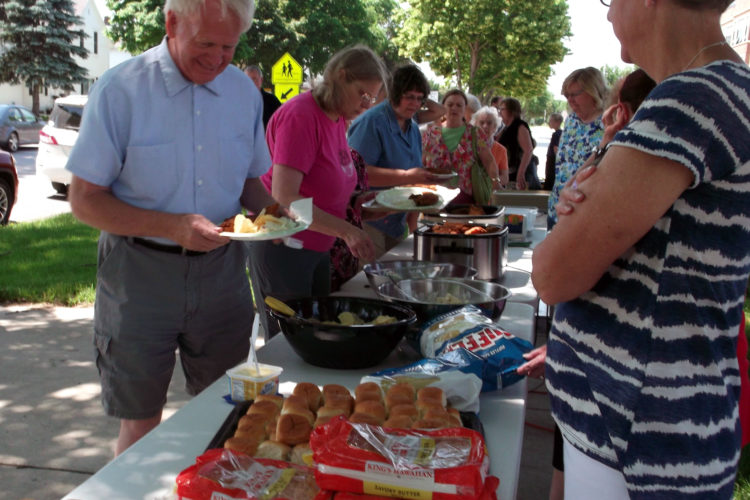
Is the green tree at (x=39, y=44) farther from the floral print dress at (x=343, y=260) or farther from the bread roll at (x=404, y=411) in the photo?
the bread roll at (x=404, y=411)

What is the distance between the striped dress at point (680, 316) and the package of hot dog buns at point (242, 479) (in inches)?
19.3

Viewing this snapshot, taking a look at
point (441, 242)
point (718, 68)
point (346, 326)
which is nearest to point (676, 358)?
point (718, 68)

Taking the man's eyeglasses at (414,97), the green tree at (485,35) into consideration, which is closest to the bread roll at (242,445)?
the man's eyeglasses at (414,97)

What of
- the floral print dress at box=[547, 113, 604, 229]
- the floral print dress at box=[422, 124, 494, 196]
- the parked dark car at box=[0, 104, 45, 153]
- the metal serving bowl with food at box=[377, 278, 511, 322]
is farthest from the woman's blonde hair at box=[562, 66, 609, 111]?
the parked dark car at box=[0, 104, 45, 153]

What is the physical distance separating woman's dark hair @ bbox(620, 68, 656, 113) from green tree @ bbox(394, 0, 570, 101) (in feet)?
67.9

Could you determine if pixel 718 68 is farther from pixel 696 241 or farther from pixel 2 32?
pixel 2 32

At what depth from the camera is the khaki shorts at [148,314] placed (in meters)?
1.91

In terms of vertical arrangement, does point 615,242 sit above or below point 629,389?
above

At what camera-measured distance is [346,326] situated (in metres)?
1.75

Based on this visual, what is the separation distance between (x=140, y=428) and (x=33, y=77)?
36.8 m

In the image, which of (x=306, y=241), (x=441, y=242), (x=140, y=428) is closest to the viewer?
(x=140, y=428)

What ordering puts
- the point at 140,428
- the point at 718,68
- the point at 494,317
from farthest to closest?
1. the point at 494,317
2. the point at 140,428
3. the point at 718,68

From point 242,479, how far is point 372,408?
366mm

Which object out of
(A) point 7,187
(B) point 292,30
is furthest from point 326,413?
(B) point 292,30
